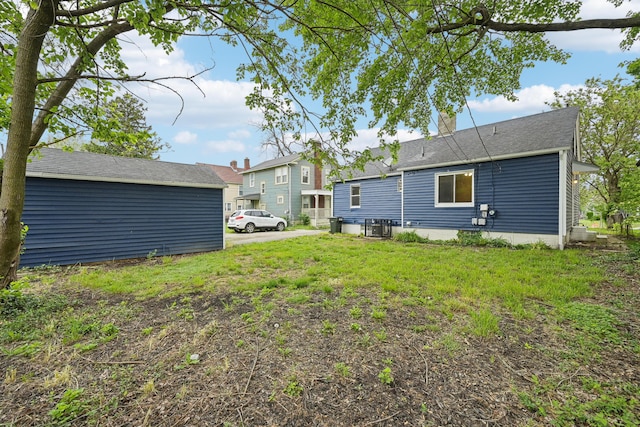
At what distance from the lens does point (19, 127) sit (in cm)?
317

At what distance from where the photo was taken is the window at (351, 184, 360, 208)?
1373cm

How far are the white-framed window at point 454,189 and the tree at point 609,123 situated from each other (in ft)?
31.8

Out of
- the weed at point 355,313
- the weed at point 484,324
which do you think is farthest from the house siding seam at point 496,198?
the weed at point 355,313

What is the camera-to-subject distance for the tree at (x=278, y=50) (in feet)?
10.1

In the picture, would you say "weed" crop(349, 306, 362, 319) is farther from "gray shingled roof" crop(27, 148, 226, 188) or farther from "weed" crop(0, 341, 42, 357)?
"gray shingled roof" crop(27, 148, 226, 188)

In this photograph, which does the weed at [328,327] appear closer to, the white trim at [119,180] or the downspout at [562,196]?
the white trim at [119,180]

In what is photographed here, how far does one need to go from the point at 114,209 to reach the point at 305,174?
A: 15.2 m

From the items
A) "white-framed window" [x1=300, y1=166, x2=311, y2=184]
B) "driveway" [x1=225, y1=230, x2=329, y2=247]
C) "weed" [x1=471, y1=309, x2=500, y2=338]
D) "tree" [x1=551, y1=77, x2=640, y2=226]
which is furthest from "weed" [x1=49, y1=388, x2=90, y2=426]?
"tree" [x1=551, y1=77, x2=640, y2=226]

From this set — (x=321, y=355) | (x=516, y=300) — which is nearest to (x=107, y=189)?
(x=321, y=355)

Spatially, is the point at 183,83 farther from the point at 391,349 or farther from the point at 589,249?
the point at 589,249

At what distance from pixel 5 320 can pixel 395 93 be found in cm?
735

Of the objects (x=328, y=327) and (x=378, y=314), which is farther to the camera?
(x=378, y=314)

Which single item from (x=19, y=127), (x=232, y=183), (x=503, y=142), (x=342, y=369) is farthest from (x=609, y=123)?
(x=232, y=183)

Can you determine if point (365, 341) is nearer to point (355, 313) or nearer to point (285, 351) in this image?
point (355, 313)
